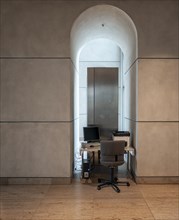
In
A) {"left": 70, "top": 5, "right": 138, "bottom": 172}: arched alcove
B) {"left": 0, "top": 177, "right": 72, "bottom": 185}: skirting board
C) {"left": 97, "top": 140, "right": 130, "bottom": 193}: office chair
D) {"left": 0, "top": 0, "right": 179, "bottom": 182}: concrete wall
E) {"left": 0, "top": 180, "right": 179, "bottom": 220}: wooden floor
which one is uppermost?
{"left": 70, "top": 5, "right": 138, "bottom": 172}: arched alcove

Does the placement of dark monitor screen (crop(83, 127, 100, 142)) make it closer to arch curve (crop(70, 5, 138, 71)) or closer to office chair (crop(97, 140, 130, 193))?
office chair (crop(97, 140, 130, 193))

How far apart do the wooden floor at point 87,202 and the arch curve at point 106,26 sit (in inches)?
116

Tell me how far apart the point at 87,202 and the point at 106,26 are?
4.20 m

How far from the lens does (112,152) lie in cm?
446

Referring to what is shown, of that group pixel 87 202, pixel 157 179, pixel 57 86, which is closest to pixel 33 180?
pixel 87 202

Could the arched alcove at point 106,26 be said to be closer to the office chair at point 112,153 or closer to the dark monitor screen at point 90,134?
the office chair at point 112,153

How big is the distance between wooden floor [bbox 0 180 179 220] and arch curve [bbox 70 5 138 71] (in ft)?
9.67

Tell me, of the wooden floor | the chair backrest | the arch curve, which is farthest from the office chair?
the arch curve

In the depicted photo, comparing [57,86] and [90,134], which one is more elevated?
[57,86]

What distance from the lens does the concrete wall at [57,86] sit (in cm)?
479

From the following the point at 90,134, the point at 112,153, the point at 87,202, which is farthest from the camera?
the point at 90,134

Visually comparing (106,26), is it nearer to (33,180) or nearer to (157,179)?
(157,179)

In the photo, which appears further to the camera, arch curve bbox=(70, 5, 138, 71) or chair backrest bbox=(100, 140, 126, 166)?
arch curve bbox=(70, 5, 138, 71)

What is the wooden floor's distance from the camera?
11.5 feet
